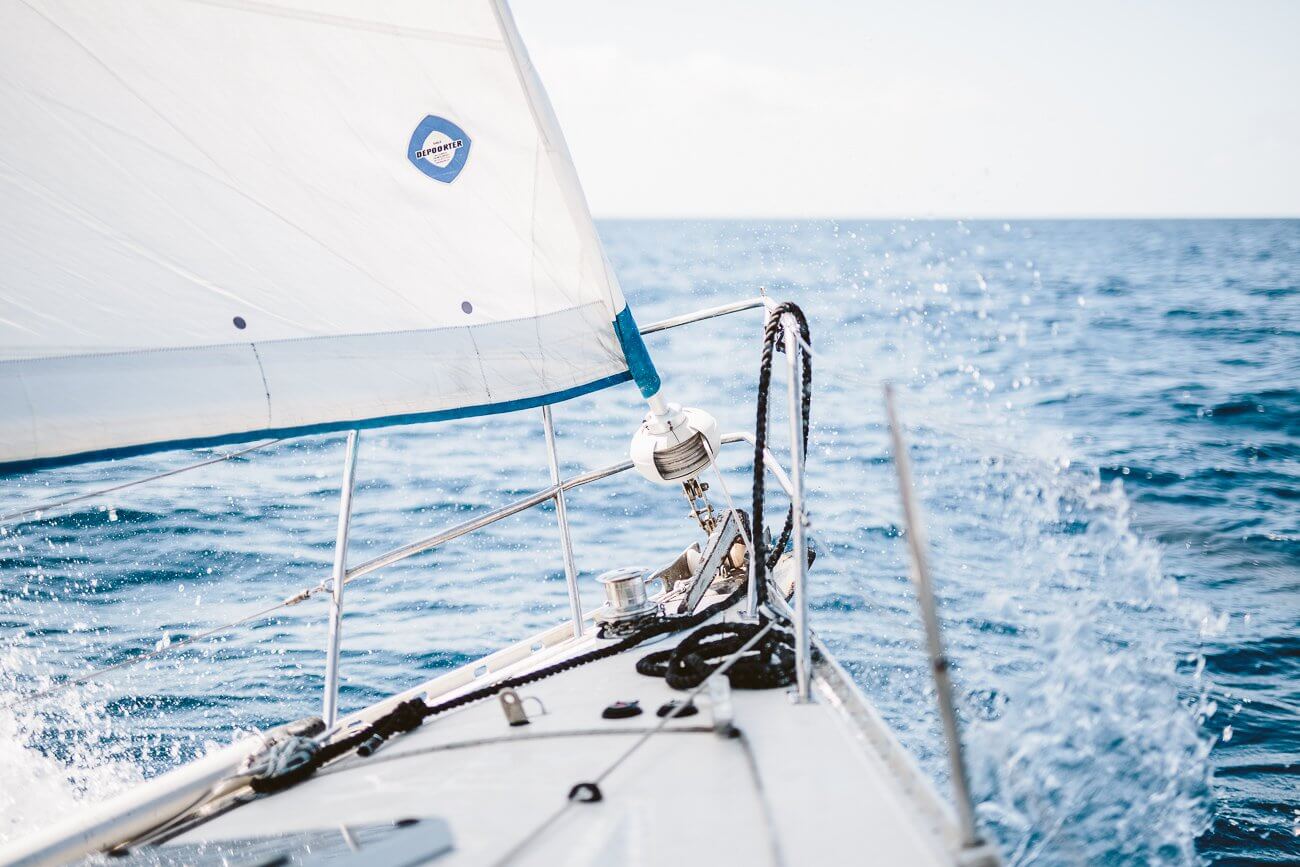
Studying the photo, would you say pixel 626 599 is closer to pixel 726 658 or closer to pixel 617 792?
pixel 726 658

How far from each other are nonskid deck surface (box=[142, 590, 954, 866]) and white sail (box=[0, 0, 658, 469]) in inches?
36.9

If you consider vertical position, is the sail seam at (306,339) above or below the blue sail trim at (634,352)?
above

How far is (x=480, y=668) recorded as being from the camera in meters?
3.87

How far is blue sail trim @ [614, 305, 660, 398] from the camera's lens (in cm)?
347

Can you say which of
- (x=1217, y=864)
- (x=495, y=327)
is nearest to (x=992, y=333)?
(x=1217, y=864)

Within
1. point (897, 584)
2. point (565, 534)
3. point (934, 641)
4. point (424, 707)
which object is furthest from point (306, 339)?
point (897, 584)

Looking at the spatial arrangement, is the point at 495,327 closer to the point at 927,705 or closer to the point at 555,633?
the point at 555,633

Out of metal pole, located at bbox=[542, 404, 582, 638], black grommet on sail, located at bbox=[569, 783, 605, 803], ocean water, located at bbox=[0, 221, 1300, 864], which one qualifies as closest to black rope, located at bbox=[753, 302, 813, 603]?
ocean water, located at bbox=[0, 221, 1300, 864]

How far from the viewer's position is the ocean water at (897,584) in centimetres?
460

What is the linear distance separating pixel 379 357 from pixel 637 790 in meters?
1.43

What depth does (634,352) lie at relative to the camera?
3498 millimetres

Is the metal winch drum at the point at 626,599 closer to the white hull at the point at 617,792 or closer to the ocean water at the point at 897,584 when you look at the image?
the white hull at the point at 617,792

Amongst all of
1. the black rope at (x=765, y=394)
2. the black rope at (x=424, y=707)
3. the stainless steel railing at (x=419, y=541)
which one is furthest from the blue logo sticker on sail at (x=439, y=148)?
Answer: the black rope at (x=424, y=707)

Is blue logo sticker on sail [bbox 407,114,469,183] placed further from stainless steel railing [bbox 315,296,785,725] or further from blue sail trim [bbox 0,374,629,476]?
stainless steel railing [bbox 315,296,785,725]
